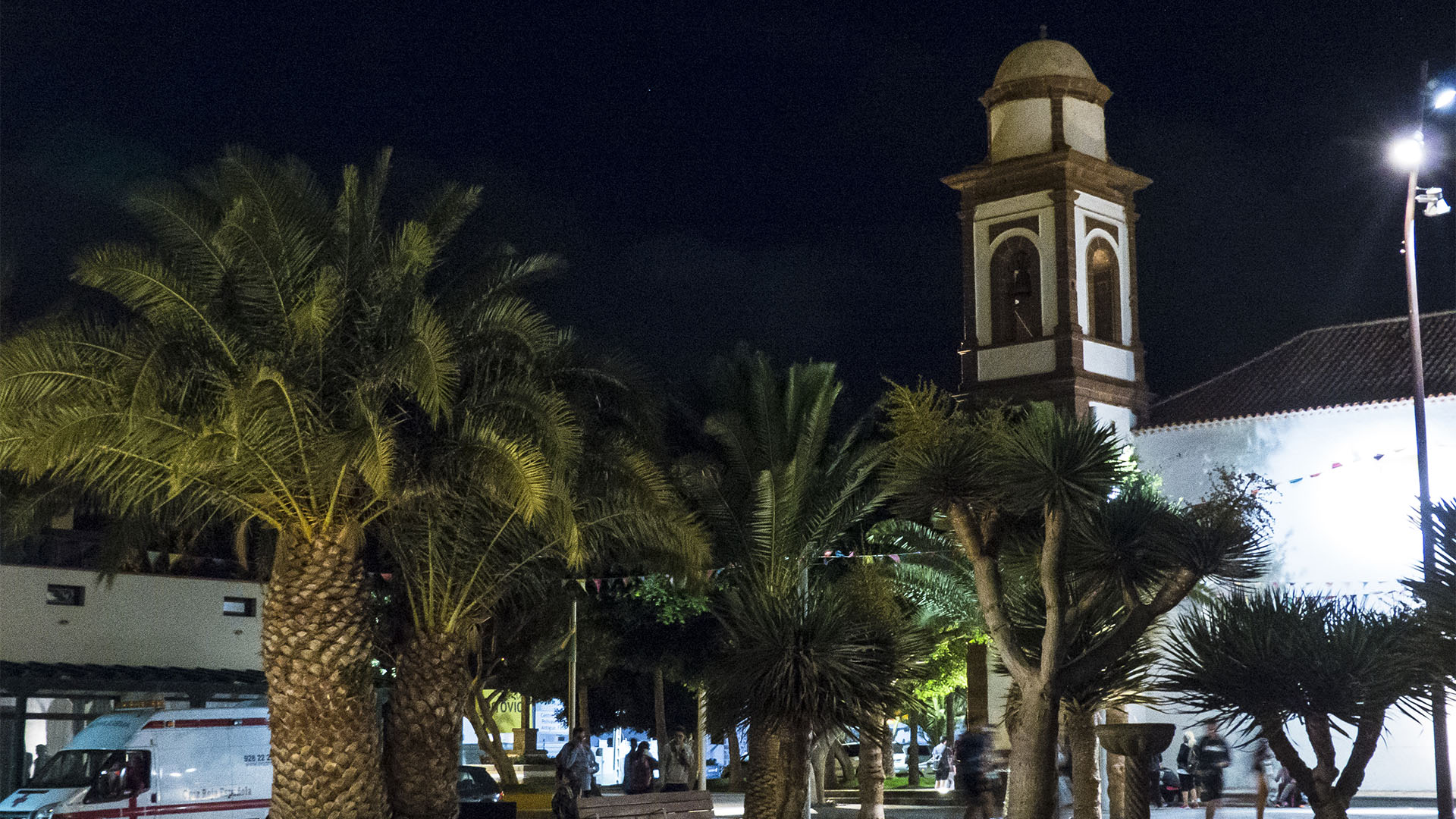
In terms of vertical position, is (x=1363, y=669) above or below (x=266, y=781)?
above

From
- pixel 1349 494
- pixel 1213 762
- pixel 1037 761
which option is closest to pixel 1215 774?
pixel 1213 762

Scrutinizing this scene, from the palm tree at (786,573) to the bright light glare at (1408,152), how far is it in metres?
7.87

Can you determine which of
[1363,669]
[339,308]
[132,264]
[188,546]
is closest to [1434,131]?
[1363,669]

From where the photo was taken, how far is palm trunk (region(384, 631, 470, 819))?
719 inches

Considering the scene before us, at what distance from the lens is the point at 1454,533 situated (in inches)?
448

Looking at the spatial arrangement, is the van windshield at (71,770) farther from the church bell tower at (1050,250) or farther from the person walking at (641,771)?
the church bell tower at (1050,250)

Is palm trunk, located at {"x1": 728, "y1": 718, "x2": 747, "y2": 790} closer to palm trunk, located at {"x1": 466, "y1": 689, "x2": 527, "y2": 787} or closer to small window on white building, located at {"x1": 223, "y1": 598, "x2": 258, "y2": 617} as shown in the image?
palm trunk, located at {"x1": 466, "y1": 689, "x2": 527, "y2": 787}

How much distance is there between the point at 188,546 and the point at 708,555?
1135cm

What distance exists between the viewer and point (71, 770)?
63.8 feet

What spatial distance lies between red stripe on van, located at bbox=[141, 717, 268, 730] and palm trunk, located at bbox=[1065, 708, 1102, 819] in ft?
34.3

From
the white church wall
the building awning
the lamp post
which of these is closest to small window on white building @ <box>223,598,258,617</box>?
the building awning

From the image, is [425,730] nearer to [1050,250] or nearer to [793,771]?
[793,771]

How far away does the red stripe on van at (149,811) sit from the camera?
18906 millimetres

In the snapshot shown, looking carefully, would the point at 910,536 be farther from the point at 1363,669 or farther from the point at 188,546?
the point at 1363,669
